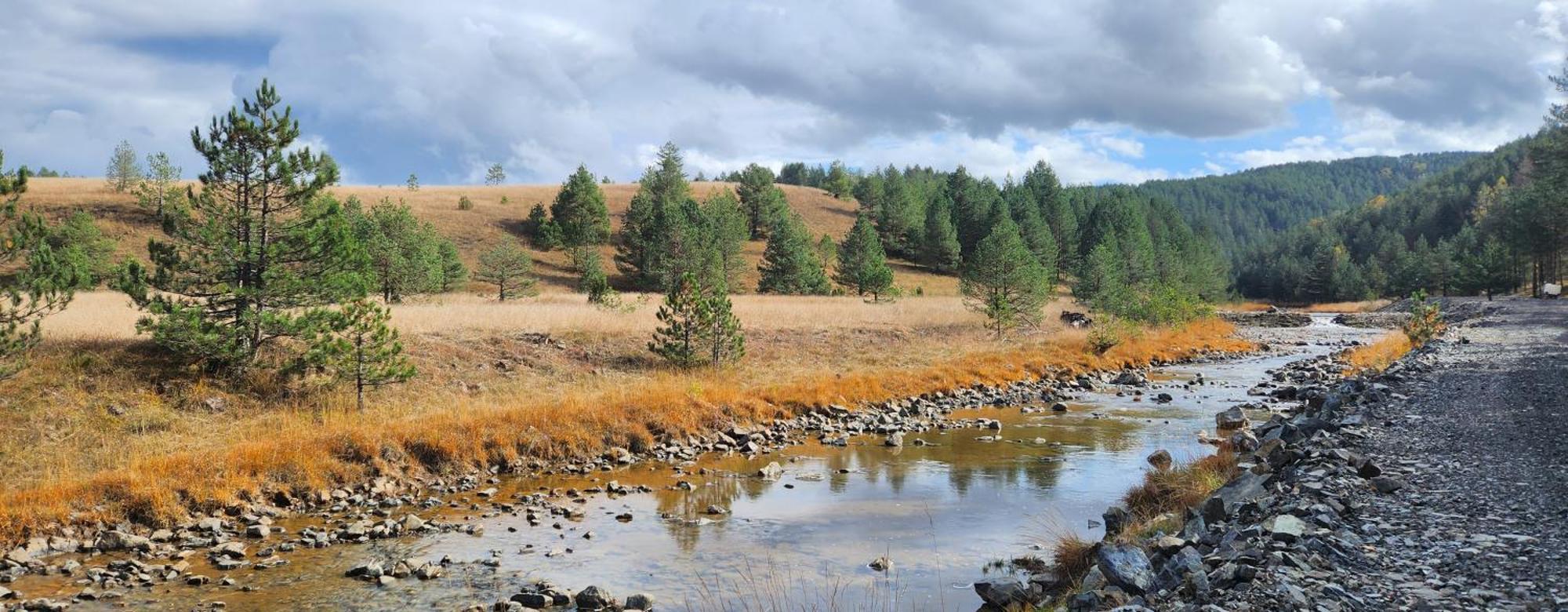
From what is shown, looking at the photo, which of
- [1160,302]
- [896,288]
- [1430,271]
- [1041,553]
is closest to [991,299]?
[1160,302]

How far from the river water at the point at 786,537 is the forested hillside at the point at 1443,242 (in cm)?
3464

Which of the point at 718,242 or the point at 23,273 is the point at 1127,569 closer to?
the point at 23,273

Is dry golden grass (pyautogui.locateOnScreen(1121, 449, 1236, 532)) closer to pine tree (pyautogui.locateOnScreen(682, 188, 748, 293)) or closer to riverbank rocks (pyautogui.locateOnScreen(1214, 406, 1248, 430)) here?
riverbank rocks (pyautogui.locateOnScreen(1214, 406, 1248, 430))

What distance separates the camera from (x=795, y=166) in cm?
19750

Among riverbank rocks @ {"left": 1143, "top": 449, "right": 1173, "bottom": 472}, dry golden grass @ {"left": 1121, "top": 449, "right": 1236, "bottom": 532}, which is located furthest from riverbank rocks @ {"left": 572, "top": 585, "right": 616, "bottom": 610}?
riverbank rocks @ {"left": 1143, "top": 449, "right": 1173, "bottom": 472}

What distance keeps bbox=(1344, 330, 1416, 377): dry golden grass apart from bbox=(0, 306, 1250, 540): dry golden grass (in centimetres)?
1305

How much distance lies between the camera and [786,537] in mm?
13234

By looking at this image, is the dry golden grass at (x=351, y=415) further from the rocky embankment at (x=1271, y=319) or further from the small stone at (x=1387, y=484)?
the rocky embankment at (x=1271, y=319)

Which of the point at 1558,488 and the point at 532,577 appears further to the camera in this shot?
the point at 532,577

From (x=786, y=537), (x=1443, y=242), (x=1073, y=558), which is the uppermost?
(x=1443, y=242)

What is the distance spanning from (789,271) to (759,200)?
35.0 metres

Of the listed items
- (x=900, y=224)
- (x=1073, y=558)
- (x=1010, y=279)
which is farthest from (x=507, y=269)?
(x=900, y=224)

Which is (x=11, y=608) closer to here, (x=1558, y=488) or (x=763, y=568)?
(x=763, y=568)

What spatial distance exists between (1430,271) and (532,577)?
133 metres
